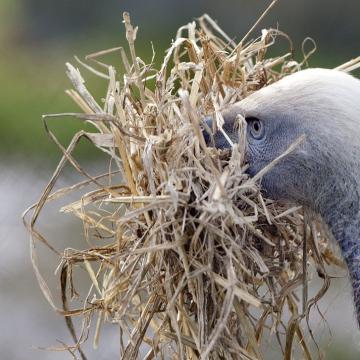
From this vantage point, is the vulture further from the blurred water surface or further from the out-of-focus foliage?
the out-of-focus foliage

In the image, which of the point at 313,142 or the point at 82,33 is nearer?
the point at 313,142

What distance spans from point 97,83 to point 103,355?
6.82 feet

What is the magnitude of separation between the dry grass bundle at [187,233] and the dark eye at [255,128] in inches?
3.3

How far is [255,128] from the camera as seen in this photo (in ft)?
8.15

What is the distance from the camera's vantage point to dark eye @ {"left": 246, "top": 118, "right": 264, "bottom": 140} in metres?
→ 2.47

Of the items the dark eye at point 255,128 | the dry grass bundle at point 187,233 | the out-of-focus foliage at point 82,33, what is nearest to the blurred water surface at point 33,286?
the out-of-focus foliage at point 82,33

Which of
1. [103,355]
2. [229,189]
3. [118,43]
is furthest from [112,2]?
[229,189]

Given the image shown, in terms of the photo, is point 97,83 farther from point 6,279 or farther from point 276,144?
point 276,144

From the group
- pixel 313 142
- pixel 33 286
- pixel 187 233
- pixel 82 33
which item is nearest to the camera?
pixel 187 233

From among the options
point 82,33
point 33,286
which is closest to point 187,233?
point 33,286

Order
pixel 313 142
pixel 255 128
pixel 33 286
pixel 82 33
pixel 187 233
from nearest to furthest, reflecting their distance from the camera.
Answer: pixel 187 233 → pixel 313 142 → pixel 255 128 → pixel 33 286 → pixel 82 33

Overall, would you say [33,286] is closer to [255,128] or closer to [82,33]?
[255,128]

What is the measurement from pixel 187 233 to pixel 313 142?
36 cm

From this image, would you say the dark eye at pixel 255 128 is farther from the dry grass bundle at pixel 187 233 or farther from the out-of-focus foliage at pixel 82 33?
the out-of-focus foliage at pixel 82 33
